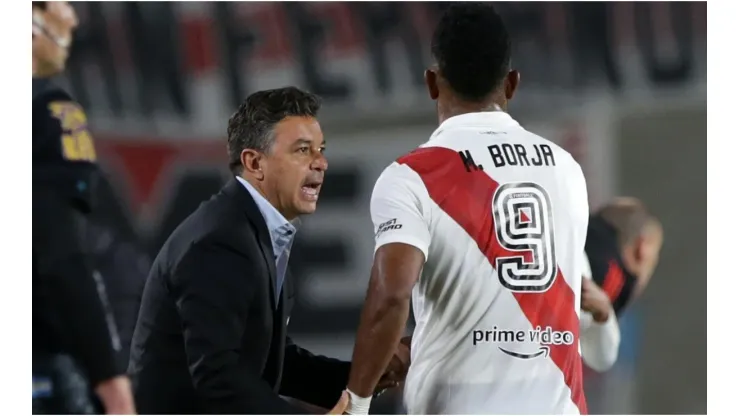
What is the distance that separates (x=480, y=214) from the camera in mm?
2480

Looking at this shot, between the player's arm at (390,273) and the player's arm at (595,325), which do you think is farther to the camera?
the player's arm at (595,325)

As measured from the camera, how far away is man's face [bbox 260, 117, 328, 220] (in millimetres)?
3018

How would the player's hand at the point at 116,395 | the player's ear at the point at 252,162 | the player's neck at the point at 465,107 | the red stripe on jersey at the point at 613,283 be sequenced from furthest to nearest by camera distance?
the red stripe on jersey at the point at 613,283, the player's hand at the point at 116,395, the player's ear at the point at 252,162, the player's neck at the point at 465,107

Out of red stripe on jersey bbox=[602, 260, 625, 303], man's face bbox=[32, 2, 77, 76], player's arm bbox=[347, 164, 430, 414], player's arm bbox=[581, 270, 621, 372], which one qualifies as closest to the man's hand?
player's arm bbox=[347, 164, 430, 414]

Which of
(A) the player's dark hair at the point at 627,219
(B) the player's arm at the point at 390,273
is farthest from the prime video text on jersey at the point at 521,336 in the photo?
(A) the player's dark hair at the point at 627,219

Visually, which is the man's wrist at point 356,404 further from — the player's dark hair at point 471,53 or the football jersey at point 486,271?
the player's dark hair at point 471,53

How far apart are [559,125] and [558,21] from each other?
1.49 feet

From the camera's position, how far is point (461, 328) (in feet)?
8.16

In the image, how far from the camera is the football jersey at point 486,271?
2465 millimetres

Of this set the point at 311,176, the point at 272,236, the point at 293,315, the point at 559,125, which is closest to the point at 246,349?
the point at 272,236

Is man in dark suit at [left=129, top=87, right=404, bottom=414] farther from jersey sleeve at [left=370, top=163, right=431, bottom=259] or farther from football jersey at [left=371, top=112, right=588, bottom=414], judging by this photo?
jersey sleeve at [left=370, top=163, right=431, bottom=259]

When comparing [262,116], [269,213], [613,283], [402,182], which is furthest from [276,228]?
[613,283]

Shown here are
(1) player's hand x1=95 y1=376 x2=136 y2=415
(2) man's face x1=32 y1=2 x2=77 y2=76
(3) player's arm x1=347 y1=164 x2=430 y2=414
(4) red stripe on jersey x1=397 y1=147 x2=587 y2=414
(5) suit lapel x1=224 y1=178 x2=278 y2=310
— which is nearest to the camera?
(3) player's arm x1=347 y1=164 x2=430 y2=414

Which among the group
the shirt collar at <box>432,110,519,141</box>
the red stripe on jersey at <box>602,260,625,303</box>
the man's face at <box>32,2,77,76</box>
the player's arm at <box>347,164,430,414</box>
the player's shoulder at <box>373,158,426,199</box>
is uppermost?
the man's face at <box>32,2,77,76</box>
